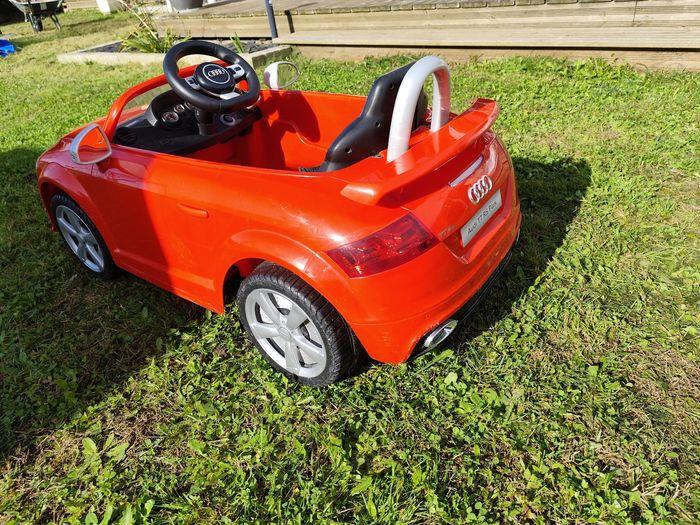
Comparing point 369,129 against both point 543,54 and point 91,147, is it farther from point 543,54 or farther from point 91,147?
point 543,54

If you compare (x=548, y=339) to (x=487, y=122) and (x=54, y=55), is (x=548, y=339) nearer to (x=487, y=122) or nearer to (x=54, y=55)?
(x=487, y=122)

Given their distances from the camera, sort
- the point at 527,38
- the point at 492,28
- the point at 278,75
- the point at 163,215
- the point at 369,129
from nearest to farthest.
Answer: the point at 369,129 → the point at 163,215 → the point at 278,75 → the point at 527,38 → the point at 492,28

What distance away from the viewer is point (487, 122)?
2275mm

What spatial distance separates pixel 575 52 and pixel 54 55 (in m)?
10.5

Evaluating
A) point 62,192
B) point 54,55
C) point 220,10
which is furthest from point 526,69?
point 54,55

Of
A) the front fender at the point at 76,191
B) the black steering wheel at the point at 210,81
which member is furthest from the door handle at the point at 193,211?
the front fender at the point at 76,191

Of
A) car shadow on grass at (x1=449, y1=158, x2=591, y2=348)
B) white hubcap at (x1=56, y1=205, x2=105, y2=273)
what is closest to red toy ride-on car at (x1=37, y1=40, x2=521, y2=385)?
white hubcap at (x1=56, y1=205, x2=105, y2=273)

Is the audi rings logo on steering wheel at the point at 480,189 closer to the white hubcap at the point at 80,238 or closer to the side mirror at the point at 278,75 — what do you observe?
the side mirror at the point at 278,75

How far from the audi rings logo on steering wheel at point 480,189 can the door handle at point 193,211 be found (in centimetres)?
119

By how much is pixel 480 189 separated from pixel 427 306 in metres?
0.60

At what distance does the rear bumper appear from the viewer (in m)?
1.99

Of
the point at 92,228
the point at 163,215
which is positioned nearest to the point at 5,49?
the point at 92,228

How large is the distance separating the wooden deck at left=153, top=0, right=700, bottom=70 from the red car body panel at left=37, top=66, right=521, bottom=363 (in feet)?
13.6

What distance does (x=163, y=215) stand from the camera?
8.32 feet
